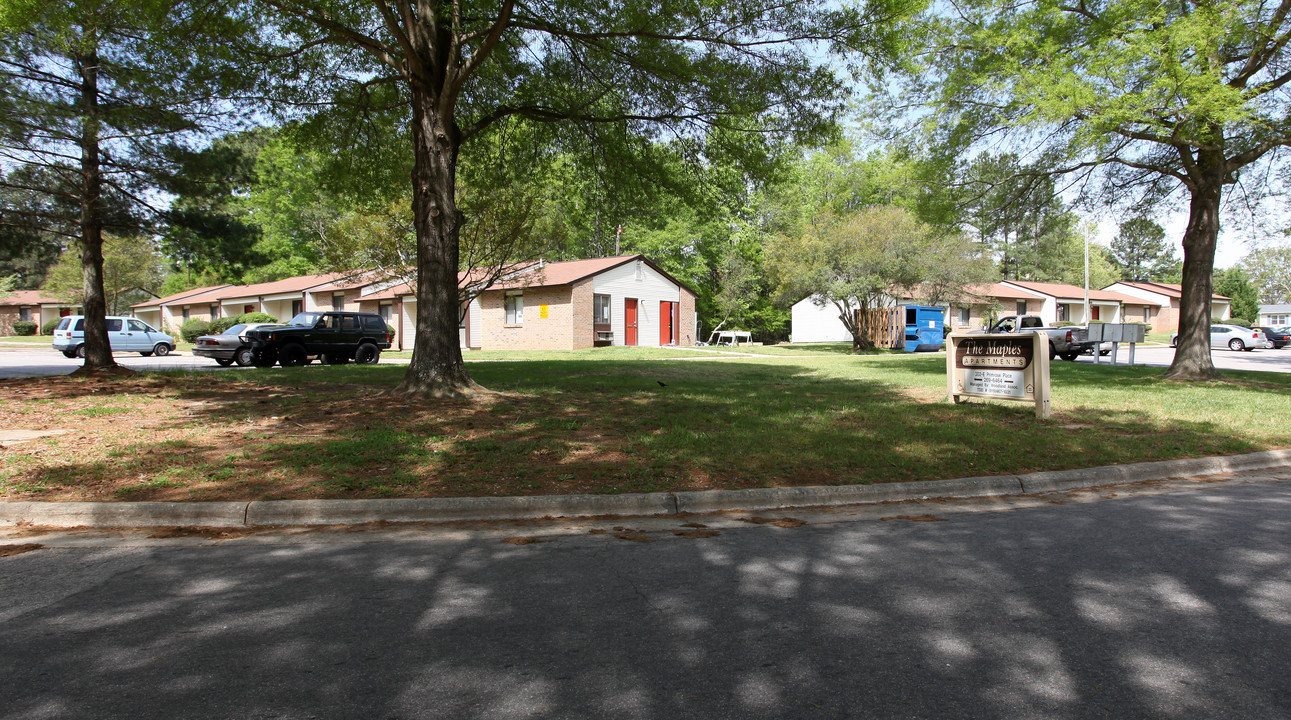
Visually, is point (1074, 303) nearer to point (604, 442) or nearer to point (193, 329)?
point (604, 442)

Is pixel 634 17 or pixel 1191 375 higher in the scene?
pixel 634 17

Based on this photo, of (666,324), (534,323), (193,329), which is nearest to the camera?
(534,323)

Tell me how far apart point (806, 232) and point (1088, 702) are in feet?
106

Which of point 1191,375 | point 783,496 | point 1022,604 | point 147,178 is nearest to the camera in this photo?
point 1022,604

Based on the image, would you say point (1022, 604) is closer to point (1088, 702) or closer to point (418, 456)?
point (1088, 702)

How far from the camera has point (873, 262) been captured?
3100 centimetres

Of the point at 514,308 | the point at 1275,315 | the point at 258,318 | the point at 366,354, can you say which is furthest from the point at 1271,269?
the point at 258,318

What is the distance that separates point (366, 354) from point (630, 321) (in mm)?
15256

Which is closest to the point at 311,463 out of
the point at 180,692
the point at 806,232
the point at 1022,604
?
the point at 180,692

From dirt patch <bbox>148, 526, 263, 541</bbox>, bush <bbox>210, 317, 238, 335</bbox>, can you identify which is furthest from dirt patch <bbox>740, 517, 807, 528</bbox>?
bush <bbox>210, 317, 238, 335</bbox>

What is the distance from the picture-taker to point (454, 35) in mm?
11055

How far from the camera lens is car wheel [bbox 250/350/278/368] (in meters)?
20.0

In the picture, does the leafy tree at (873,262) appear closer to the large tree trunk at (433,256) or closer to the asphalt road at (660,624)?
the large tree trunk at (433,256)

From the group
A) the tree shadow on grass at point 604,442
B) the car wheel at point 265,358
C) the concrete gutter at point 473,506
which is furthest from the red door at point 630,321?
the concrete gutter at point 473,506
